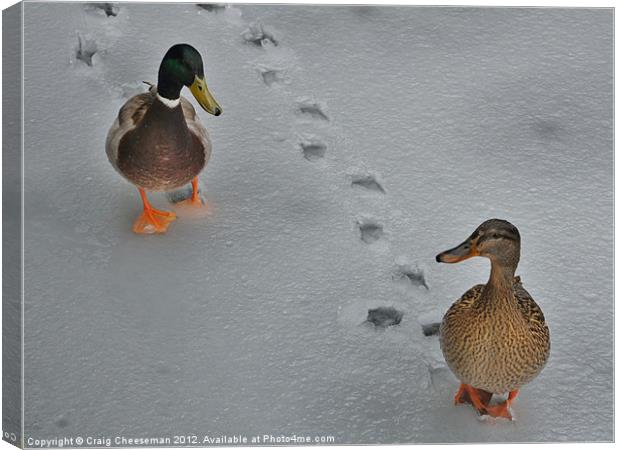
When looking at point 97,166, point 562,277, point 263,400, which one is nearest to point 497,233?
point 562,277

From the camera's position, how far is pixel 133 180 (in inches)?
162

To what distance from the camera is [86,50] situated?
416 cm

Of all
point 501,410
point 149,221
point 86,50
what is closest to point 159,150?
point 149,221

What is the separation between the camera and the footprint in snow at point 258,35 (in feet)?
13.8

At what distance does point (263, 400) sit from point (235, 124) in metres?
0.75

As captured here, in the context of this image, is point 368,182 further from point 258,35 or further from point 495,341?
point 495,341

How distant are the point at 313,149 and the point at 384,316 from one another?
1.64 feet

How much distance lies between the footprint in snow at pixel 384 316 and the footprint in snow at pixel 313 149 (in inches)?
17.9

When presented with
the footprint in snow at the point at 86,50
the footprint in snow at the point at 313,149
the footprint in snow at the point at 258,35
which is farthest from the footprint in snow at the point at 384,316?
the footprint in snow at the point at 86,50

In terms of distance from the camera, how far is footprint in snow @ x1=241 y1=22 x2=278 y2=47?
4.20 metres

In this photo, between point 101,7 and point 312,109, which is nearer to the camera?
point 101,7

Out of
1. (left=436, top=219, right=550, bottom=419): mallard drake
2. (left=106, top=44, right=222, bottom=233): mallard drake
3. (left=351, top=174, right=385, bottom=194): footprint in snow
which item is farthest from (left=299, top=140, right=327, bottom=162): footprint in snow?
(left=436, top=219, right=550, bottom=419): mallard drake

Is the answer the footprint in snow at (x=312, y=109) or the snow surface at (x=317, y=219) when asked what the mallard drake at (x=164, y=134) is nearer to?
the snow surface at (x=317, y=219)

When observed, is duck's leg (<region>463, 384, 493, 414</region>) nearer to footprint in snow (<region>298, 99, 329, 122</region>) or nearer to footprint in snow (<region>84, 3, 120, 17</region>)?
footprint in snow (<region>298, 99, 329, 122</region>)
